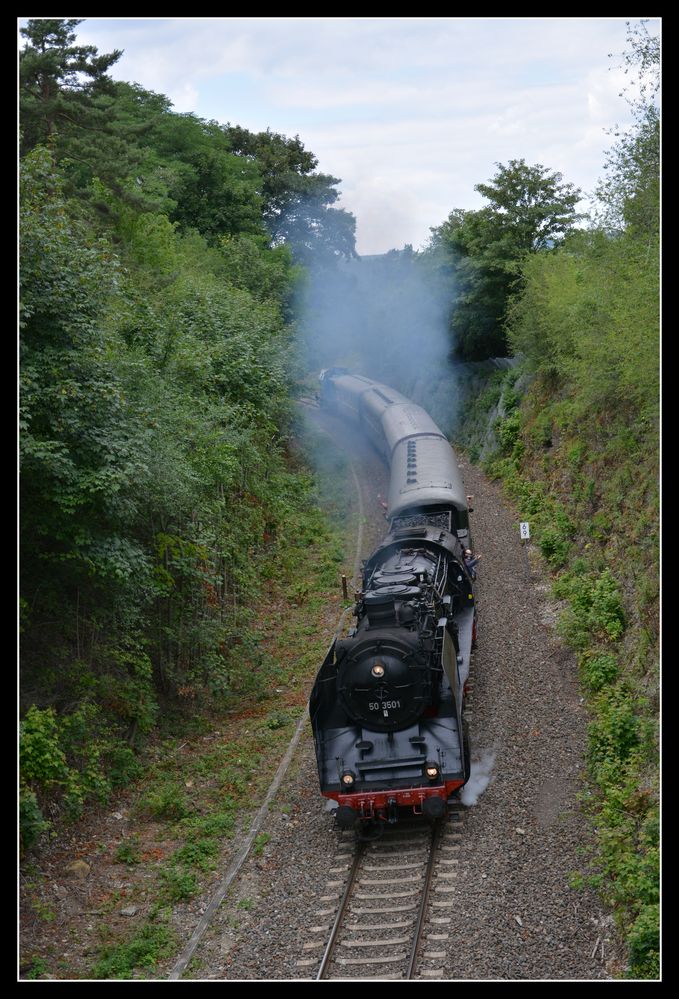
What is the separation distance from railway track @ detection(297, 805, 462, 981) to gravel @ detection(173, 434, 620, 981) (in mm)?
69

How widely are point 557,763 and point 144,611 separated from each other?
7387 mm

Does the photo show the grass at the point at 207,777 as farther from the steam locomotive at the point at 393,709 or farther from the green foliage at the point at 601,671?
the green foliage at the point at 601,671

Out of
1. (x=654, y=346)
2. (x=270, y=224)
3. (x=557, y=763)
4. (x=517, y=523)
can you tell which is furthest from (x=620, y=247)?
(x=270, y=224)

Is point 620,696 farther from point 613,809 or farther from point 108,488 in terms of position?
point 108,488

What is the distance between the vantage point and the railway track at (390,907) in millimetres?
→ 9078

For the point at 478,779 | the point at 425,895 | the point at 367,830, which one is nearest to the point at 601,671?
the point at 478,779

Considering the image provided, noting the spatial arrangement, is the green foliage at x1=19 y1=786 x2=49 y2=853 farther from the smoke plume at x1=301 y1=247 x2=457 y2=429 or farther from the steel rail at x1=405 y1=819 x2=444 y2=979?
the smoke plume at x1=301 y1=247 x2=457 y2=429

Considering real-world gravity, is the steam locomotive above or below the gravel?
above

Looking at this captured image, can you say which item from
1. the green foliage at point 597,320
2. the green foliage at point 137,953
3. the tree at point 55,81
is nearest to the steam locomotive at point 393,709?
the green foliage at point 137,953

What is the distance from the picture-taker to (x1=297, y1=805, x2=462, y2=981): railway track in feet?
29.8

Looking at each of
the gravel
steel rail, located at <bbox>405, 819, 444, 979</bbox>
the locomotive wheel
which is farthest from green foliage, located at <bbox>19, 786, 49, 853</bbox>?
steel rail, located at <bbox>405, 819, 444, 979</bbox>

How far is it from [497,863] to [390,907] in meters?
1.48

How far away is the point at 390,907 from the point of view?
10125mm

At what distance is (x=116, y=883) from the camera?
1105 cm
